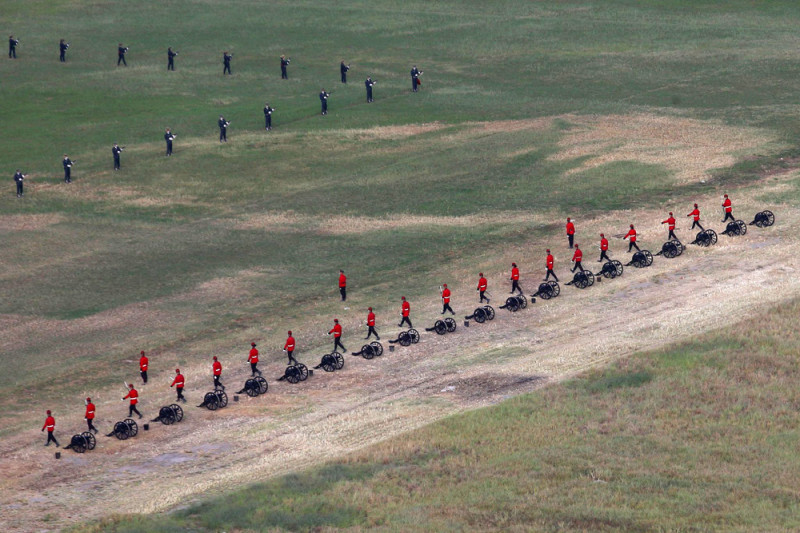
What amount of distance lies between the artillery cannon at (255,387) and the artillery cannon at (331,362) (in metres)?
2.40

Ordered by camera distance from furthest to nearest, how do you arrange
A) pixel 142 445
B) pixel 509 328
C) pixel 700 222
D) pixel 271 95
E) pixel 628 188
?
pixel 271 95 < pixel 628 188 < pixel 700 222 < pixel 509 328 < pixel 142 445

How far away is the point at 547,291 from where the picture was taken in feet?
162

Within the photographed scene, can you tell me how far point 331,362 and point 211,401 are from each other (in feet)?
16.3

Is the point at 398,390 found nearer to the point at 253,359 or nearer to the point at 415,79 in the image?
the point at 253,359

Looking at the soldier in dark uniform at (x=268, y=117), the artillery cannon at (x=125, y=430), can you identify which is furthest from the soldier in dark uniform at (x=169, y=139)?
the artillery cannon at (x=125, y=430)

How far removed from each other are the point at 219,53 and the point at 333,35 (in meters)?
9.25

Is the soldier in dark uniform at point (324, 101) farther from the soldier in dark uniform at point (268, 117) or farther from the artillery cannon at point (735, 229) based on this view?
the artillery cannon at point (735, 229)

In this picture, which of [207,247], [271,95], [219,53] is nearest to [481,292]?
[207,247]

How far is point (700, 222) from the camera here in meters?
57.8

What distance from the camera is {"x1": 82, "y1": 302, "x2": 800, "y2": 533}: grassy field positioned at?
3139 centimetres

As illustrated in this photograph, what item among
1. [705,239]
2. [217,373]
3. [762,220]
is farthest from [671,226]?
[217,373]

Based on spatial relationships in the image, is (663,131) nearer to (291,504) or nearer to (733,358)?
(733,358)

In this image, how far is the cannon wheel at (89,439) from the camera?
1503 inches

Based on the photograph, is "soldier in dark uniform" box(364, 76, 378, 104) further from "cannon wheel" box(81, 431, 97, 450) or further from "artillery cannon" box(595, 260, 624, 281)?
"cannon wheel" box(81, 431, 97, 450)
